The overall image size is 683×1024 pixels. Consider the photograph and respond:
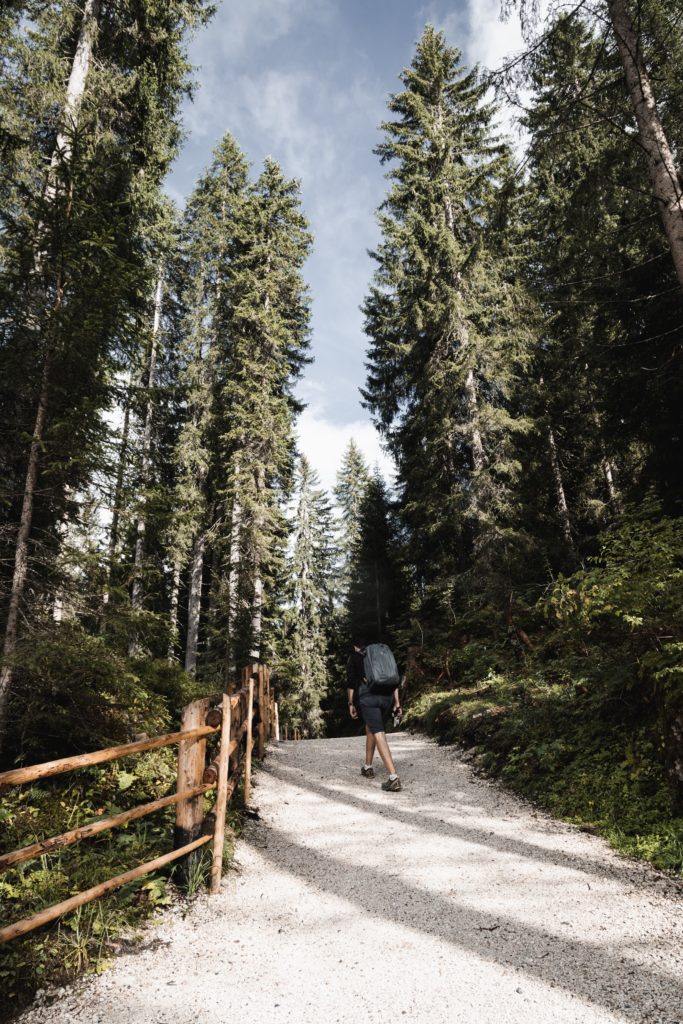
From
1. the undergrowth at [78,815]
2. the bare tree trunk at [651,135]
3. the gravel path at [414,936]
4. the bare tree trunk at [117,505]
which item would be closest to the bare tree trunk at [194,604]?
the undergrowth at [78,815]

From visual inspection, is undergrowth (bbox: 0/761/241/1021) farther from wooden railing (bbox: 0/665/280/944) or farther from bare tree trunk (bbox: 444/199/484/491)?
bare tree trunk (bbox: 444/199/484/491)

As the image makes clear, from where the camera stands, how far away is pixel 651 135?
21.4 ft

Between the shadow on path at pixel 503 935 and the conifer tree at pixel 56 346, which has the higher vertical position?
the conifer tree at pixel 56 346

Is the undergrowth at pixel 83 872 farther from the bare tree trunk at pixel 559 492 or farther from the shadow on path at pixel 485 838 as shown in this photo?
the bare tree trunk at pixel 559 492

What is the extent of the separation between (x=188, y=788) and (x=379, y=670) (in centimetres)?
329

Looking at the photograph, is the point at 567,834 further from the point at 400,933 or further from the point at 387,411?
the point at 387,411

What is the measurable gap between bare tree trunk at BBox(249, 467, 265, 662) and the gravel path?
8.99 metres

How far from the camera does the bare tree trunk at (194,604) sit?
1730 centimetres

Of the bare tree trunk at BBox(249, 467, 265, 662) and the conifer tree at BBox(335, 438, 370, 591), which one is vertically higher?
the conifer tree at BBox(335, 438, 370, 591)

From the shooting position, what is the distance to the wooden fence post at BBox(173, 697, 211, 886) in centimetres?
402

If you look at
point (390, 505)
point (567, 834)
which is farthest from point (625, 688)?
point (390, 505)

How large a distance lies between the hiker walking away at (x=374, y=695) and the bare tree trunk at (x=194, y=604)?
10717 millimetres

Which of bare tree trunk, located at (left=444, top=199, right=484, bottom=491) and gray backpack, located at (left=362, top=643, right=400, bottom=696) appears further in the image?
→ bare tree trunk, located at (left=444, top=199, right=484, bottom=491)

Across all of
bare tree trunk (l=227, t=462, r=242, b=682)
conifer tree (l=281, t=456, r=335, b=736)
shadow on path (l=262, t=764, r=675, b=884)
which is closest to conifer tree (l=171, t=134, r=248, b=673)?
bare tree trunk (l=227, t=462, r=242, b=682)
